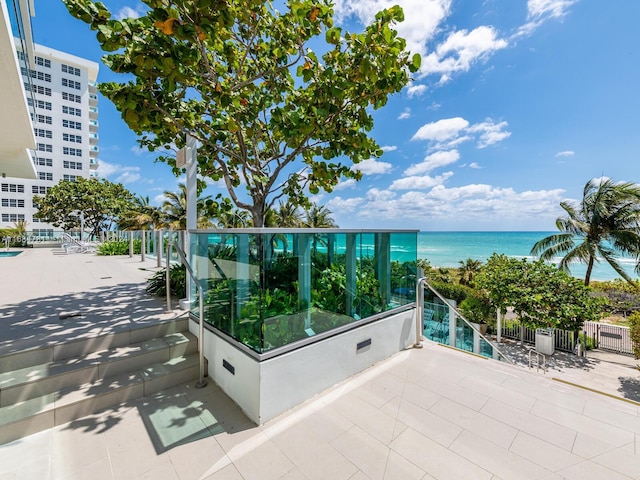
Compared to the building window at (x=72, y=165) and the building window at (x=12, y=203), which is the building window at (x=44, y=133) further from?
the building window at (x=12, y=203)

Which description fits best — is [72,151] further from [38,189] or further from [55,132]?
[38,189]

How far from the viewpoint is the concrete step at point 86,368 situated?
2.50 m

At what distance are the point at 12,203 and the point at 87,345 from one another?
162 ft

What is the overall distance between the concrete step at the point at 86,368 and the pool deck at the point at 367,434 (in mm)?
442

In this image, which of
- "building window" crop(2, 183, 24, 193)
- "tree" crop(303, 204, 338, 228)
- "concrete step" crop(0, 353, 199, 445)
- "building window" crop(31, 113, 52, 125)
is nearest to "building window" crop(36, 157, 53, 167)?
"building window" crop(2, 183, 24, 193)

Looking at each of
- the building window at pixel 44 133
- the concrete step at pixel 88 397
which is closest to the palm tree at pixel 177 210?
the concrete step at pixel 88 397

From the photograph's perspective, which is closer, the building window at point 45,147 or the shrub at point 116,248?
the shrub at point 116,248

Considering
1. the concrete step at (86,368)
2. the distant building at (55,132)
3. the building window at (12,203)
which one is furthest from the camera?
the distant building at (55,132)

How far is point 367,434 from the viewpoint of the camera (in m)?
2.37

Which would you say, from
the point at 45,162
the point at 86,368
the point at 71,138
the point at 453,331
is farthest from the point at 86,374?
the point at 71,138

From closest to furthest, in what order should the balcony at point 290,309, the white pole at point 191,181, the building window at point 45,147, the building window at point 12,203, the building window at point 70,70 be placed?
1. the balcony at point 290,309
2. the white pole at point 191,181
3. the building window at point 12,203
4. the building window at point 45,147
5. the building window at point 70,70

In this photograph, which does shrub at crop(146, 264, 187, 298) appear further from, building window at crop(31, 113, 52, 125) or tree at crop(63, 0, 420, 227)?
building window at crop(31, 113, 52, 125)

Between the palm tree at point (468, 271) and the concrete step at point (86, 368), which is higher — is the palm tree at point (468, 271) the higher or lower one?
the lower one

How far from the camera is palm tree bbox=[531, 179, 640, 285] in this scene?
1293cm
